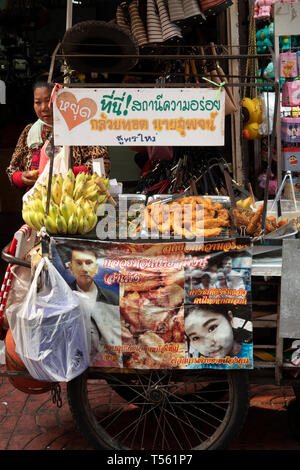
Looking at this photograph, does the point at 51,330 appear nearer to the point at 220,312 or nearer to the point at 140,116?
the point at 220,312

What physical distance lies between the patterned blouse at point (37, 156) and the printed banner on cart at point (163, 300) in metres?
1.55

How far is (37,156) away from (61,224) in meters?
1.88

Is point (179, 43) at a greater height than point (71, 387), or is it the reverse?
point (179, 43)

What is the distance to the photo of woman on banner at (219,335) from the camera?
3268 mm

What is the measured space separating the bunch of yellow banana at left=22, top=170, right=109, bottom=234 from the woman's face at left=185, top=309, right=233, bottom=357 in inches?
31.6

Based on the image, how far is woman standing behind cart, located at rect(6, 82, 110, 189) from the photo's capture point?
4695 mm

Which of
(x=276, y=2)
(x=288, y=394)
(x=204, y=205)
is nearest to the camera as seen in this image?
(x=204, y=205)

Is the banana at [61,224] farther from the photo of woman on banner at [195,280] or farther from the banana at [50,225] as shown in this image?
the photo of woman on banner at [195,280]

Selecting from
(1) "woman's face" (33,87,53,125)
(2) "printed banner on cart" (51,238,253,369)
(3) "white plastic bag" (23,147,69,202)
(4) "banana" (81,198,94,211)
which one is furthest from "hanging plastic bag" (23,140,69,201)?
(2) "printed banner on cart" (51,238,253,369)

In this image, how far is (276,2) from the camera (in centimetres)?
538

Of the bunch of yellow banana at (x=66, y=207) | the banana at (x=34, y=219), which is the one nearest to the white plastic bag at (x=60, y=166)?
the bunch of yellow banana at (x=66, y=207)

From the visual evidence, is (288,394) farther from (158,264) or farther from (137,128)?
(137,128)
